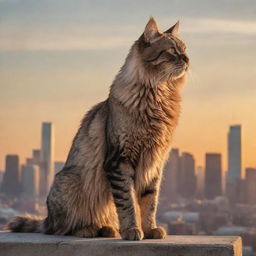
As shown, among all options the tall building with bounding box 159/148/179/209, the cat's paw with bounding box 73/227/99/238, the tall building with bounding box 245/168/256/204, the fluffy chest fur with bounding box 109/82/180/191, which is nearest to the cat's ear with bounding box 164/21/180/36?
the fluffy chest fur with bounding box 109/82/180/191

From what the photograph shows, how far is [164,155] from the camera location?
5.68 meters

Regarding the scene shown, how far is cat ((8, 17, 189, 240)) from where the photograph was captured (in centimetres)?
545

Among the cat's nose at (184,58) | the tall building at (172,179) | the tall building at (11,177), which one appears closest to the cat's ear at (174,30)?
the cat's nose at (184,58)

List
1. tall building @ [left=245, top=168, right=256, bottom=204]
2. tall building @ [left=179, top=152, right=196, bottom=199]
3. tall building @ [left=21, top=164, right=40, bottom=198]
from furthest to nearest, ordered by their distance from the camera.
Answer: tall building @ [left=21, top=164, right=40, bottom=198]
tall building @ [left=179, top=152, right=196, bottom=199]
tall building @ [left=245, top=168, right=256, bottom=204]

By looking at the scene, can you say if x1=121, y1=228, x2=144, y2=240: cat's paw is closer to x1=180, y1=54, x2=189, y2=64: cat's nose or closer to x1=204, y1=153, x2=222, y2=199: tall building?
x1=180, y1=54, x2=189, y2=64: cat's nose

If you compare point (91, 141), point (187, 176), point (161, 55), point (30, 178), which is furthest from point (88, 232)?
point (30, 178)

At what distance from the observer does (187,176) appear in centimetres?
11369

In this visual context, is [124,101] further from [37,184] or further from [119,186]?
[37,184]

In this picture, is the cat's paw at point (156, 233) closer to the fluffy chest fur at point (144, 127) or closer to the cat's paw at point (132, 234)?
the cat's paw at point (132, 234)

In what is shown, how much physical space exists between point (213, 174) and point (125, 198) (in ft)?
365

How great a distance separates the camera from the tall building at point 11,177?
115 meters

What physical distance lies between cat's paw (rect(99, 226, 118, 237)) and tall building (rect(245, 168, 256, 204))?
95148 millimetres

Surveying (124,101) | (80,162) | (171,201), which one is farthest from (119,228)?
(171,201)

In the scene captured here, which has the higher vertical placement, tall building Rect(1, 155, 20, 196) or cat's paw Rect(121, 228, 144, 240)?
tall building Rect(1, 155, 20, 196)
